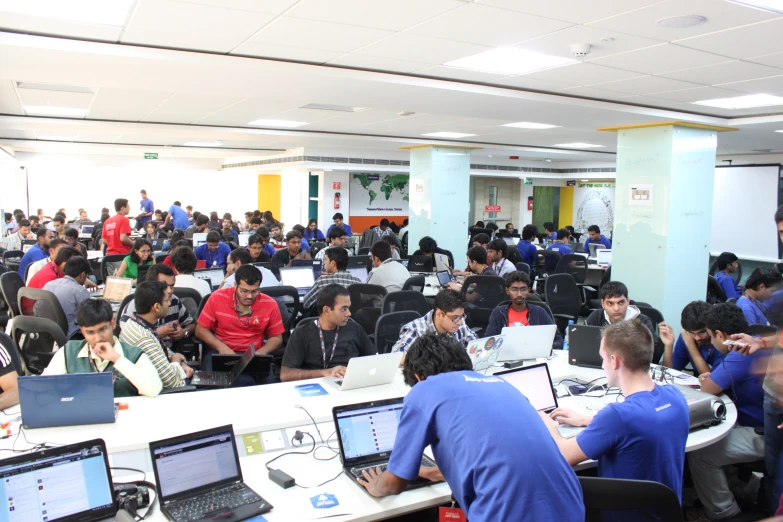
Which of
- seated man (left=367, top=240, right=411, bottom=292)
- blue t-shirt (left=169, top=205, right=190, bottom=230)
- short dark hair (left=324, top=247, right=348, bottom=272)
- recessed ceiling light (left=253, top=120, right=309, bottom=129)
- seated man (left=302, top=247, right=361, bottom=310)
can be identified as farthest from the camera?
blue t-shirt (left=169, top=205, right=190, bottom=230)

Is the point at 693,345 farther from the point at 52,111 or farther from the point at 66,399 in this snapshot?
the point at 52,111

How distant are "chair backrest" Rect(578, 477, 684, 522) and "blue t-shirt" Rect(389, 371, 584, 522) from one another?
0.11m

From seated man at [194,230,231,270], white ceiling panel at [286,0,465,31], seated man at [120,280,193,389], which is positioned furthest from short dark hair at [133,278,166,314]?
seated man at [194,230,231,270]

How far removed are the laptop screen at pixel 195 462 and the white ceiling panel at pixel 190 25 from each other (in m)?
2.42

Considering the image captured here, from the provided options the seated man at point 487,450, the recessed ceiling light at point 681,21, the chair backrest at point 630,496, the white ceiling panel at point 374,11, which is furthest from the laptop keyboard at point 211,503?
the recessed ceiling light at point 681,21

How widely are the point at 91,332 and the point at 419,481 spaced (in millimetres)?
1906

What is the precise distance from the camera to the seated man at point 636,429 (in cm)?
242

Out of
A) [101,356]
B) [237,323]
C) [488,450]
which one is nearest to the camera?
[488,450]

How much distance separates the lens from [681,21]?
3594 mm

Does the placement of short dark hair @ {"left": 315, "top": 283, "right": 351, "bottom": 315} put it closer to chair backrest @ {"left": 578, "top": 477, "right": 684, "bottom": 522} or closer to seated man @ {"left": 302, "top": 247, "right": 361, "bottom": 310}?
seated man @ {"left": 302, "top": 247, "right": 361, "bottom": 310}

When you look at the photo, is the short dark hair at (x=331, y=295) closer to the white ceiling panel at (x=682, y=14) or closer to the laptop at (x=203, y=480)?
the laptop at (x=203, y=480)

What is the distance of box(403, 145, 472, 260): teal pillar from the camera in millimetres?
11609

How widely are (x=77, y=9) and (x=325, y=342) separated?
2.51m

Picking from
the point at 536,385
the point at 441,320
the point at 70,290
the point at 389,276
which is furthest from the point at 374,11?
the point at 70,290
